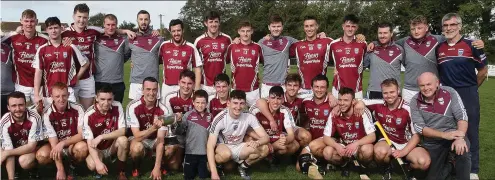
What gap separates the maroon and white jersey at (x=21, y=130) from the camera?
195 inches

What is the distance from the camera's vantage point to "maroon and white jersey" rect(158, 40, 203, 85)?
6648mm

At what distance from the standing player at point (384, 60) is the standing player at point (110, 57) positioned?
371 cm

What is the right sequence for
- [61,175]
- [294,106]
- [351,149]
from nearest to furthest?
[61,175] → [351,149] → [294,106]

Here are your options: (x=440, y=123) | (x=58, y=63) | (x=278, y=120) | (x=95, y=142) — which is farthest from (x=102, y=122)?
(x=440, y=123)

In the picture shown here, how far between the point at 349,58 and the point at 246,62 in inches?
59.3

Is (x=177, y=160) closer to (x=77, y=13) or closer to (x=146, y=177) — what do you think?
(x=146, y=177)

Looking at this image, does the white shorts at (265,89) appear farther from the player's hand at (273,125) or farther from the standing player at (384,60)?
the standing player at (384,60)

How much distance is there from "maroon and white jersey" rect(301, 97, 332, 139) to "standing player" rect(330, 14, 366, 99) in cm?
73

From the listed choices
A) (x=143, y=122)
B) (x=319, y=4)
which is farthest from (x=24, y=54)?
(x=319, y=4)

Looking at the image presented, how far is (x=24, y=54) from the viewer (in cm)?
618

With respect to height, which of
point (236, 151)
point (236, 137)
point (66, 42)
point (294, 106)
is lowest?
point (236, 151)

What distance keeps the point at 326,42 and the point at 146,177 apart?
10.7ft

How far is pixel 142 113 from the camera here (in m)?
5.59

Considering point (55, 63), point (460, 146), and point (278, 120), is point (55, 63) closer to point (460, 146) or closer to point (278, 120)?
point (278, 120)
